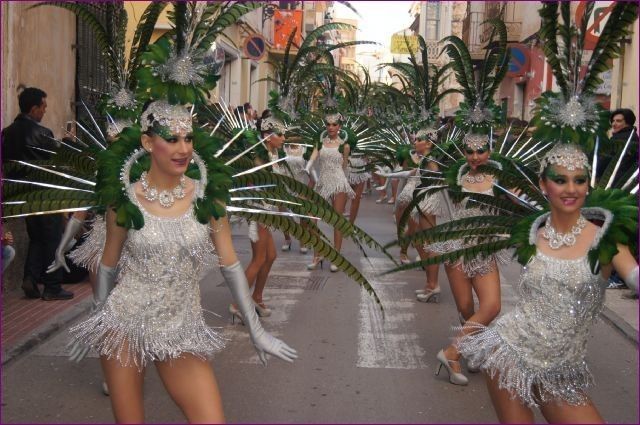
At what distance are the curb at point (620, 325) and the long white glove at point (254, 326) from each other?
4.48 metres

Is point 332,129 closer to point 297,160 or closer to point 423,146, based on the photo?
point 297,160

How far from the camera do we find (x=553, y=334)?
3.70m

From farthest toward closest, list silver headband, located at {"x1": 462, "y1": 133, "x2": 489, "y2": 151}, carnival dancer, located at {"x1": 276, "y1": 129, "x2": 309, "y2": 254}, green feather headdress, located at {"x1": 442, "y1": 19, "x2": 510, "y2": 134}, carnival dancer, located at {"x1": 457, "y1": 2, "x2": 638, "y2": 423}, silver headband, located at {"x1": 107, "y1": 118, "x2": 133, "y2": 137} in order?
carnival dancer, located at {"x1": 276, "y1": 129, "x2": 309, "y2": 254}, green feather headdress, located at {"x1": 442, "y1": 19, "x2": 510, "y2": 134}, silver headband, located at {"x1": 462, "y1": 133, "x2": 489, "y2": 151}, silver headband, located at {"x1": 107, "y1": 118, "x2": 133, "y2": 137}, carnival dancer, located at {"x1": 457, "y1": 2, "x2": 638, "y2": 423}

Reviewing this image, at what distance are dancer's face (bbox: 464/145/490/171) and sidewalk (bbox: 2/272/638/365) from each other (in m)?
2.09

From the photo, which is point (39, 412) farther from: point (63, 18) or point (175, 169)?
point (63, 18)

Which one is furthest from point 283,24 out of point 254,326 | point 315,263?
point 254,326

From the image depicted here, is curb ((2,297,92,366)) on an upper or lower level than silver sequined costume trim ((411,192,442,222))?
Answer: lower

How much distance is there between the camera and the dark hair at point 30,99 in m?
7.93

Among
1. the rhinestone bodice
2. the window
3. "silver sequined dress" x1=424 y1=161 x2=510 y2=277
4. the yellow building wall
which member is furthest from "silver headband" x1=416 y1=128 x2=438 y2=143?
the window

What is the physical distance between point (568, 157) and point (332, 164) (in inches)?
299

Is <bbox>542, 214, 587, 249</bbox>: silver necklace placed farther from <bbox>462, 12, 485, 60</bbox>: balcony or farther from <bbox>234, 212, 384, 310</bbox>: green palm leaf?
<bbox>462, 12, 485, 60</bbox>: balcony

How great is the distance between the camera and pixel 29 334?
268 inches

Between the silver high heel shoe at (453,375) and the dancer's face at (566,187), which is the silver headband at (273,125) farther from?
the dancer's face at (566,187)

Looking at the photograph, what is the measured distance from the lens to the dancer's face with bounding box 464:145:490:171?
6.57 meters
